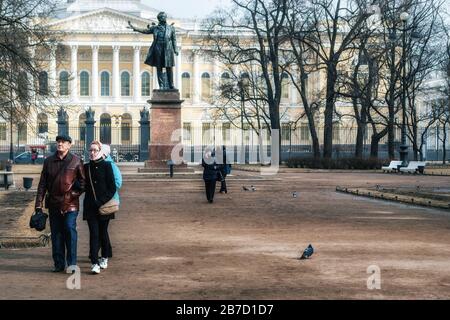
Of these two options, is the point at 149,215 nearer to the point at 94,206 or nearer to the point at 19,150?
the point at 94,206

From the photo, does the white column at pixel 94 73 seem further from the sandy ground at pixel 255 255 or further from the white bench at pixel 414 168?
the sandy ground at pixel 255 255

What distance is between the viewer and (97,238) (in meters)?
11.8

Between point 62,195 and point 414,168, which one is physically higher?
A: point 62,195

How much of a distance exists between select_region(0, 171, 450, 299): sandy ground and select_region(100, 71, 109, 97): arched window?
8295cm

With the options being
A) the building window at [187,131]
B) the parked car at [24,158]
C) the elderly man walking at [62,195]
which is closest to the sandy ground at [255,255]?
the elderly man walking at [62,195]

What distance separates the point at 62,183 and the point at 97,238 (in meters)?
0.89

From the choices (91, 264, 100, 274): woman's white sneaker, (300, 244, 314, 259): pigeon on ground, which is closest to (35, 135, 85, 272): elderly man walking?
(91, 264, 100, 274): woman's white sneaker

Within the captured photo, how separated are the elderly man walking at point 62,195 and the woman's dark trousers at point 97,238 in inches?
9.0

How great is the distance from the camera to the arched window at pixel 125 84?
4149 inches

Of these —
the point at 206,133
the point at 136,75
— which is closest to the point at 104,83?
the point at 136,75

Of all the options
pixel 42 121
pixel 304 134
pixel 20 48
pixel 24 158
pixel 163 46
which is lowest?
pixel 24 158

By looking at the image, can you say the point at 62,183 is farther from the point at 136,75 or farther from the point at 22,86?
the point at 136,75

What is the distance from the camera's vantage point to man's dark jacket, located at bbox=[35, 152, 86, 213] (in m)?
11.5

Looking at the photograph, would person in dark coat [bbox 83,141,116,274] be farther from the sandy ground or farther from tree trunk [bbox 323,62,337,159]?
tree trunk [bbox 323,62,337,159]
